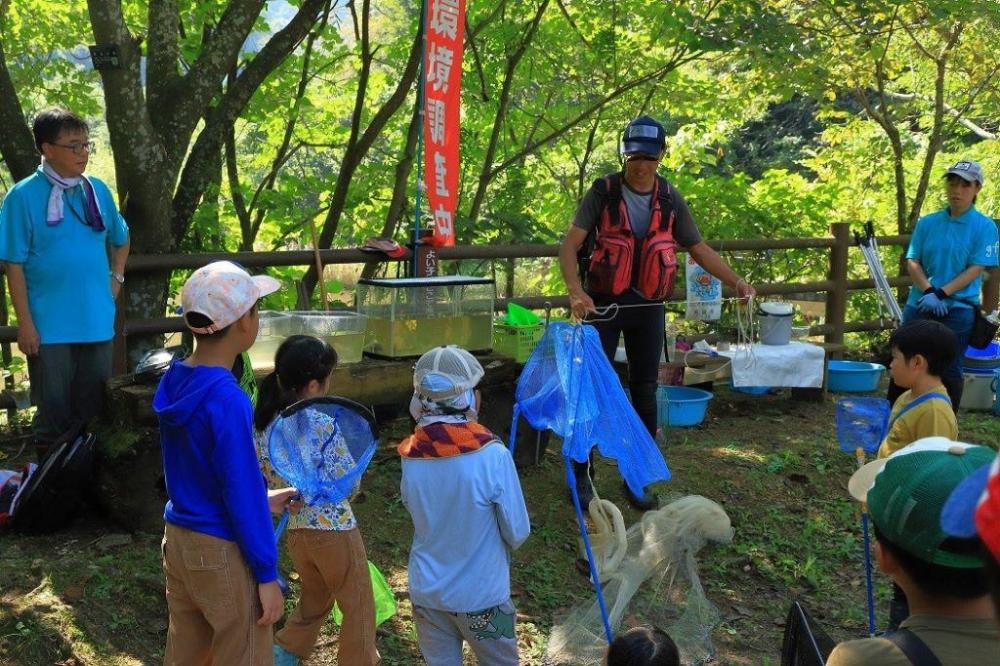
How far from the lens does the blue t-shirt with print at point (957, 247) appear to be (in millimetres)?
5668

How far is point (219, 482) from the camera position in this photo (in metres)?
2.26

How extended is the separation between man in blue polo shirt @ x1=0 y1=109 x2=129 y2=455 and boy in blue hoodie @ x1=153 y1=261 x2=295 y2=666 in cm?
216

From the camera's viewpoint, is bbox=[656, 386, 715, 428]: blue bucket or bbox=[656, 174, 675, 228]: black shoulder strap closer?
bbox=[656, 174, 675, 228]: black shoulder strap

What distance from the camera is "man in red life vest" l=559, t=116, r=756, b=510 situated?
4.63 m

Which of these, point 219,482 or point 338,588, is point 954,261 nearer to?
point 338,588

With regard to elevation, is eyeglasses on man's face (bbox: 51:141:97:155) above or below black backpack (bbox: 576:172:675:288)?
above

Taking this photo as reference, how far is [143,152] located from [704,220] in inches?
217

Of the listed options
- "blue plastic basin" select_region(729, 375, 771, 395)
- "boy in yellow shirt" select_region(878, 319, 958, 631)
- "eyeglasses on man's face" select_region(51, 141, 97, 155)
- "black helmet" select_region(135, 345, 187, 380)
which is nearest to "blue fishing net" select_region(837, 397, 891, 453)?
"boy in yellow shirt" select_region(878, 319, 958, 631)

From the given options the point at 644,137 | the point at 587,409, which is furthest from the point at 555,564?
the point at 644,137

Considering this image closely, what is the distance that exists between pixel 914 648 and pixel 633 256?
324 cm

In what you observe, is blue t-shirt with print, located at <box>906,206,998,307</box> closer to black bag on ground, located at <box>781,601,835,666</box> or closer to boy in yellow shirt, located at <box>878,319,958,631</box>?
boy in yellow shirt, located at <box>878,319,958,631</box>

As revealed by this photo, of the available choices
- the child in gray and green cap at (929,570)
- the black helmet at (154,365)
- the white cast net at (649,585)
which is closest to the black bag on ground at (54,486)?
the black helmet at (154,365)

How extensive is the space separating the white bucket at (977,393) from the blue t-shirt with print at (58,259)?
6277 mm

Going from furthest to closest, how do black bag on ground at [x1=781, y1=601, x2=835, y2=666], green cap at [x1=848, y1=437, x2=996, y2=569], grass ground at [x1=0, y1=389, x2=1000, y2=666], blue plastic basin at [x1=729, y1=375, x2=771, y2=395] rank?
blue plastic basin at [x1=729, y1=375, x2=771, y2=395], grass ground at [x1=0, y1=389, x2=1000, y2=666], black bag on ground at [x1=781, y1=601, x2=835, y2=666], green cap at [x1=848, y1=437, x2=996, y2=569]
